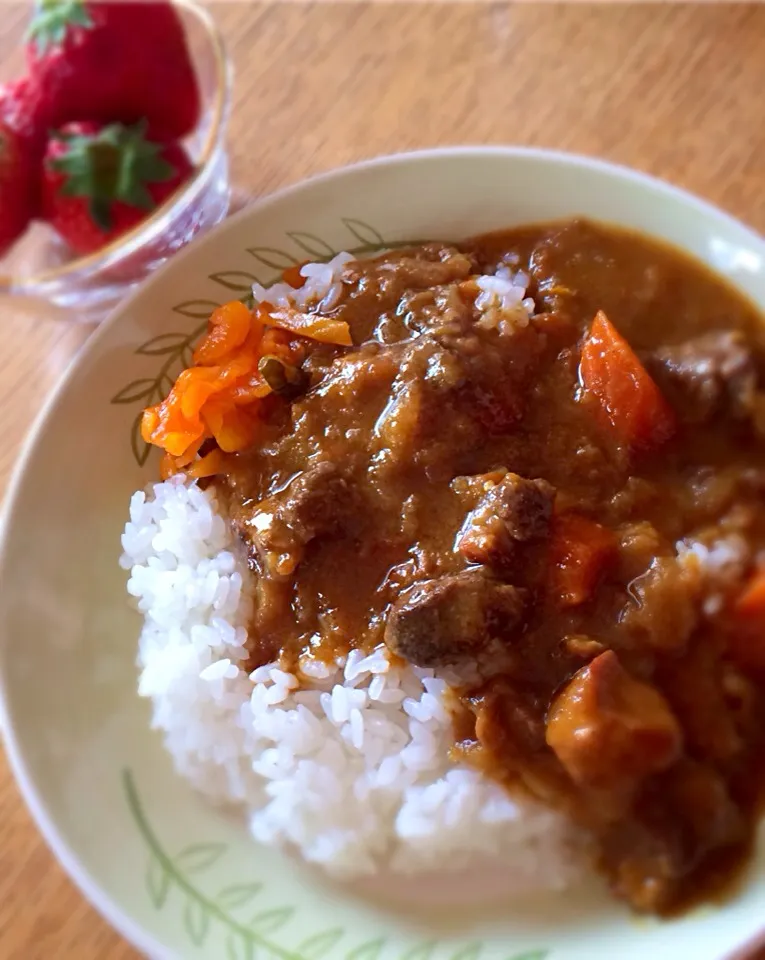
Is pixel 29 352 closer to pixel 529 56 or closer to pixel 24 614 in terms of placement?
pixel 24 614

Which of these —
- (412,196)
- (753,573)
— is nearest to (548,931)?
(753,573)

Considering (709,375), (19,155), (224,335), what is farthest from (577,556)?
(19,155)

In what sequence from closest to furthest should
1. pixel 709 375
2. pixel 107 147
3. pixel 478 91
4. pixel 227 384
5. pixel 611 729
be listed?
pixel 611 729, pixel 709 375, pixel 227 384, pixel 107 147, pixel 478 91

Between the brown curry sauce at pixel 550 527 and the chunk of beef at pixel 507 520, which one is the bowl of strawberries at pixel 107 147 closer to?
the brown curry sauce at pixel 550 527

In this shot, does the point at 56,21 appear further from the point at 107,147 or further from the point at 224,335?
the point at 224,335

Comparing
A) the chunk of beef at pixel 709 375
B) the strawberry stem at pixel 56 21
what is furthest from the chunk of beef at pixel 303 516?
the strawberry stem at pixel 56 21

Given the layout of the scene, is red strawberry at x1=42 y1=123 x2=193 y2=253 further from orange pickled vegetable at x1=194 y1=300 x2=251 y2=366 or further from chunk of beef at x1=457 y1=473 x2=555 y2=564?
chunk of beef at x1=457 y1=473 x2=555 y2=564

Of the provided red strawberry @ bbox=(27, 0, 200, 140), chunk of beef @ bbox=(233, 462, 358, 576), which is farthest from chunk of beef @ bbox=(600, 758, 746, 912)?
red strawberry @ bbox=(27, 0, 200, 140)
